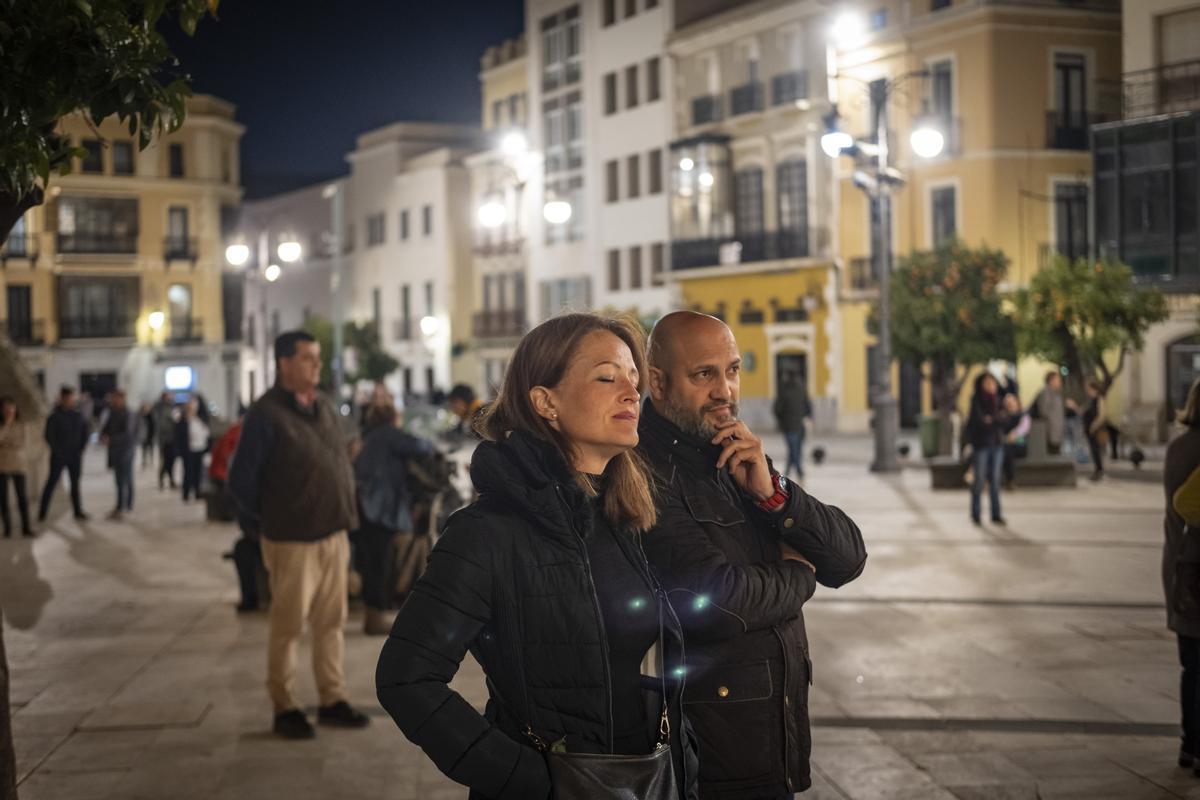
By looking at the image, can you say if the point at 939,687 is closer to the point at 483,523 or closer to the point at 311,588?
the point at 311,588

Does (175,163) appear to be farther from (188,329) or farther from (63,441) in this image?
(63,441)

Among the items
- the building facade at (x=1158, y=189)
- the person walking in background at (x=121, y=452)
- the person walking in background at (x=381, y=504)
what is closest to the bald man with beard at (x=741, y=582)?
the person walking in background at (x=381, y=504)

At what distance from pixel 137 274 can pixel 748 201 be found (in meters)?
31.8

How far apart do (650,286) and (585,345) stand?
50319mm

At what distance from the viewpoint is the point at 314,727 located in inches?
291

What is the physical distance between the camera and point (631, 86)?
179 ft

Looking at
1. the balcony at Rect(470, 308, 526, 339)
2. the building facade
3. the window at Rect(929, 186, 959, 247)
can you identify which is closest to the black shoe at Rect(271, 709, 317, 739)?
the building facade

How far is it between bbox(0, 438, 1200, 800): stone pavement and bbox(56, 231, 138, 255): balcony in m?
54.7

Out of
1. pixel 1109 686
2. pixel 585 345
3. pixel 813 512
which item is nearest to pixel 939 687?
pixel 1109 686

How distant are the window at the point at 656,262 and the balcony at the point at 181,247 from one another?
2520 cm

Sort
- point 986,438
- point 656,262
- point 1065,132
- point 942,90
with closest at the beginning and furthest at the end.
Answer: point 986,438, point 1065,132, point 942,90, point 656,262

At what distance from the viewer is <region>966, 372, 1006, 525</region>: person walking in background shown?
1600cm

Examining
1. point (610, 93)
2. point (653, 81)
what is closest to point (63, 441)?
point (653, 81)

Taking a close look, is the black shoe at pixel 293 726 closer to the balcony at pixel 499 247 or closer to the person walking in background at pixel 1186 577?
the person walking in background at pixel 1186 577
